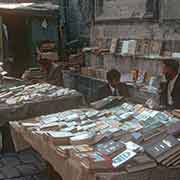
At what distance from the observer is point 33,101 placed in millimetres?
6105

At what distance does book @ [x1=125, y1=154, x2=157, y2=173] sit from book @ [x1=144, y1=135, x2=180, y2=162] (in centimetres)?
7

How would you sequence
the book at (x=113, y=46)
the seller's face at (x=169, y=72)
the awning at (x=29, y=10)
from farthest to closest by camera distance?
1. the awning at (x=29, y=10)
2. the book at (x=113, y=46)
3. the seller's face at (x=169, y=72)

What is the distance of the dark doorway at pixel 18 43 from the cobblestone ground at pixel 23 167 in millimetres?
5509

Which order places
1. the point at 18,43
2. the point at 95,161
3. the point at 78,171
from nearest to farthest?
the point at 95,161
the point at 78,171
the point at 18,43

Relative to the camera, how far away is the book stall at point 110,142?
3359 mm

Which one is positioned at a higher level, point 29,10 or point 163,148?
point 29,10

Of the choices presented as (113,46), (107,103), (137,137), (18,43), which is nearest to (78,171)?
(137,137)

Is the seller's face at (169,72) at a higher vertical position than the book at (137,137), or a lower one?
higher

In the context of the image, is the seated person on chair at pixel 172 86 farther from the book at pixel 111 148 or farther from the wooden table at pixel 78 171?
the wooden table at pixel 78 171

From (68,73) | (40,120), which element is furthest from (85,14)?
(40,120)

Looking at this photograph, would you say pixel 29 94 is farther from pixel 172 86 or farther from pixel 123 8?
pixel 123 8

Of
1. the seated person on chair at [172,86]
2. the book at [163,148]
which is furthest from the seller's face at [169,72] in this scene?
the book at [163,148]

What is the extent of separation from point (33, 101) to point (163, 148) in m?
2.98

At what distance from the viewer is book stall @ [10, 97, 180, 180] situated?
336cm
